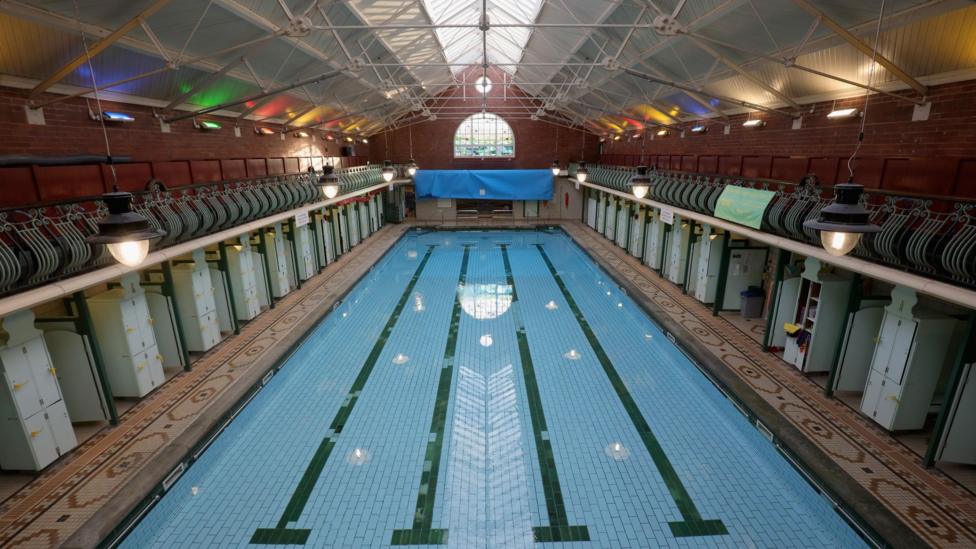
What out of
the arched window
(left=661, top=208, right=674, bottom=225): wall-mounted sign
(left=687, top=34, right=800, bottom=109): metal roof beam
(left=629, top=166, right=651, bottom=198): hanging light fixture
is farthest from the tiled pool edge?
the arched window

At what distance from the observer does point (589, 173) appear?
21.2m

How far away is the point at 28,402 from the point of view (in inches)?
210

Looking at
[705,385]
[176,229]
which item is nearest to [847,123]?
[705,385]

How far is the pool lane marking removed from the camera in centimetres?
497

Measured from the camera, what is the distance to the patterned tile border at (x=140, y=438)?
475 cm

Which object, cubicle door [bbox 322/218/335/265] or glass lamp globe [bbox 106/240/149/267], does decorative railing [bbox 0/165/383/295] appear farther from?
cubicle door [bbox 322/218/335/265]

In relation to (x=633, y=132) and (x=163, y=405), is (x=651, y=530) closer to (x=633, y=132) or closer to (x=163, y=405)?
(x=163, y=405)

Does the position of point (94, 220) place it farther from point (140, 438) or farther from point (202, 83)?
point (202, 83)

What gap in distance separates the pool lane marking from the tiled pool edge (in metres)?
1.40

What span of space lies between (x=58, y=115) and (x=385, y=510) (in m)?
7.94

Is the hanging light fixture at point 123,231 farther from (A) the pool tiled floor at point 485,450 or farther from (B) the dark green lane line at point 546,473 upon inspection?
(B) the dark green lane line at point 546,473

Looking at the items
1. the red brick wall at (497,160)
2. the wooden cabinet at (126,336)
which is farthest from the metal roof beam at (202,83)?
the red brick wall at (497,160)

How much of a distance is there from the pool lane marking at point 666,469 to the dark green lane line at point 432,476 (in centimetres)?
262

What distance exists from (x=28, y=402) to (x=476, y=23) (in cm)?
1408
